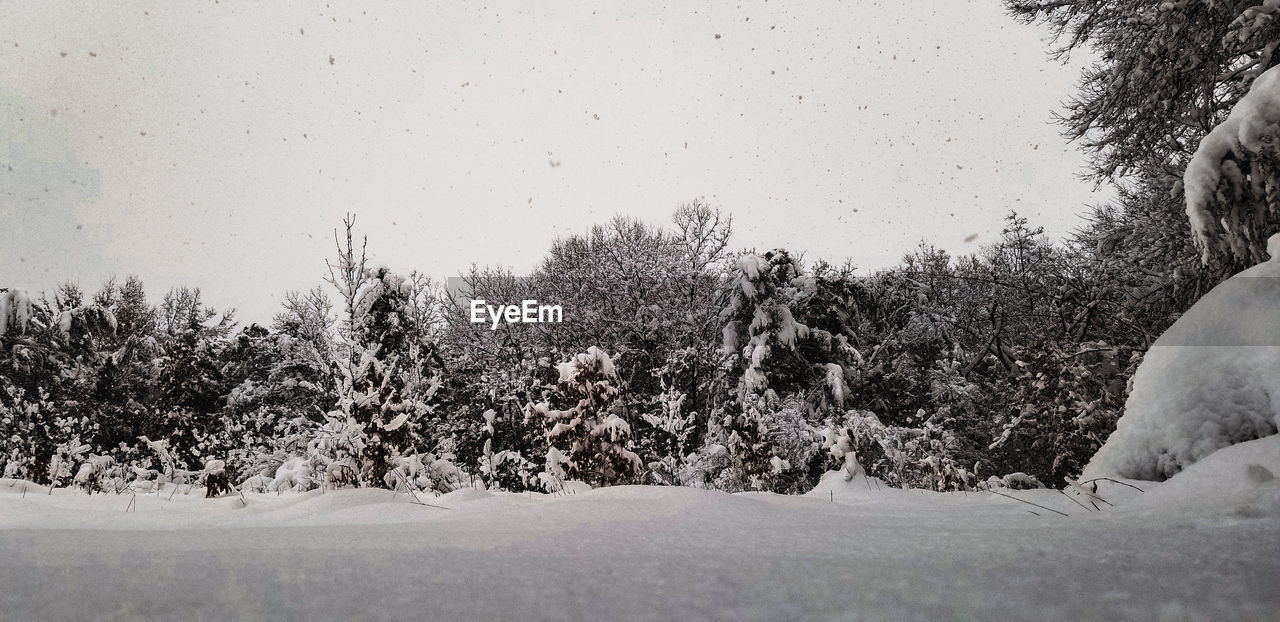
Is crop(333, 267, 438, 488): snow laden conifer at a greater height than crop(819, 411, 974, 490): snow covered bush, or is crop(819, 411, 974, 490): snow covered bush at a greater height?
crop(333, 267, 438, 488): snow laden conifer

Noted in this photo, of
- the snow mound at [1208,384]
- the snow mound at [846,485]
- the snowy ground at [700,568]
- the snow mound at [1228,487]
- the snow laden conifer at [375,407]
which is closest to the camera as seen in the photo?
the snowy ground at [700,568]

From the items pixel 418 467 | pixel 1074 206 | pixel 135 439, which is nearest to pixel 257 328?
pixel 135 439

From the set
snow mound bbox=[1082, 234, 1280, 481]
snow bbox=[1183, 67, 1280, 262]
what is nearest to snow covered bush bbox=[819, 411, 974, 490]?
snow bbox=[1183, 67, 1280, 262]

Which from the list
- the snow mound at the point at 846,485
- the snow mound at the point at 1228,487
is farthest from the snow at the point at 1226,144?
the snow mound at the point at 846,485

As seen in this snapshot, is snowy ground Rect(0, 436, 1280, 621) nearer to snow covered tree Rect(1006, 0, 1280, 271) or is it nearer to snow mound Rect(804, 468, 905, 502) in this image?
snow covered tree Rect(1006, 0, 1280, 271)

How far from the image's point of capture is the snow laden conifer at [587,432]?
28.5ft

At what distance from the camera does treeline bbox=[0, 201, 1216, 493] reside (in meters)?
9.05

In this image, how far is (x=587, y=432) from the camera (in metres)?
8.70

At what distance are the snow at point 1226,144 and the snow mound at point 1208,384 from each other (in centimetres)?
84

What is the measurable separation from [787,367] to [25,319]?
13767 mm

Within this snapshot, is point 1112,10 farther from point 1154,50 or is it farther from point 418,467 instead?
point 418,467

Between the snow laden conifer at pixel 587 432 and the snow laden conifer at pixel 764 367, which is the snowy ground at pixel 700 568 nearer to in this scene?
the snow laden conifer at pixel 587 432

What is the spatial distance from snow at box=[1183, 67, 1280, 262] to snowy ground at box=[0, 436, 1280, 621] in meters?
2.07

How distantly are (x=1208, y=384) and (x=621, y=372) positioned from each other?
16392 mm
